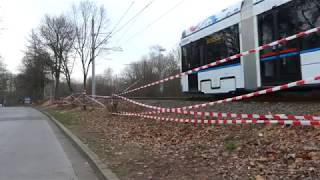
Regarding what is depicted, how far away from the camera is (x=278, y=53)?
14.5 m

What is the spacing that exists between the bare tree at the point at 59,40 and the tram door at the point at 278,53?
4172 centimetres

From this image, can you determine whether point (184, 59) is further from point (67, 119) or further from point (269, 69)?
point (269, 69)

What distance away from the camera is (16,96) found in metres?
131

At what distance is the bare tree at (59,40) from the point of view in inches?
2223

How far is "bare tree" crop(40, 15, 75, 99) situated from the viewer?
56.5 meters

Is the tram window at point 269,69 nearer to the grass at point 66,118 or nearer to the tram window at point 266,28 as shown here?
the tram window at point 266,28

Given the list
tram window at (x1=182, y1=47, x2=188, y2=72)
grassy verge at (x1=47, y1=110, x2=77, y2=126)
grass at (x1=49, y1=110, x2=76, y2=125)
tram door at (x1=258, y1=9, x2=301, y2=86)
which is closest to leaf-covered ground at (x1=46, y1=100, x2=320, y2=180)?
tram door at (x1=258, y1=9, x2=301, y2=86)

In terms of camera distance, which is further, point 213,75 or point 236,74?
point 213,75

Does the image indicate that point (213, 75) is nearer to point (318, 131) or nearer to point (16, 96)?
point (318, 131)

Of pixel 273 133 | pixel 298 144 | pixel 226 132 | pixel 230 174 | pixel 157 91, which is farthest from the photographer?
pixel 157 91

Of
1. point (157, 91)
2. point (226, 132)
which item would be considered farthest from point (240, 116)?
point (157, 91)

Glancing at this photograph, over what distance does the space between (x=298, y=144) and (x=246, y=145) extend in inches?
39.4

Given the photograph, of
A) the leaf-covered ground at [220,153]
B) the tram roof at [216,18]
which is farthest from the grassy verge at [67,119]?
the leaf-covered ground at [220,153]

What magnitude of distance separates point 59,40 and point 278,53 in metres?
46.3
